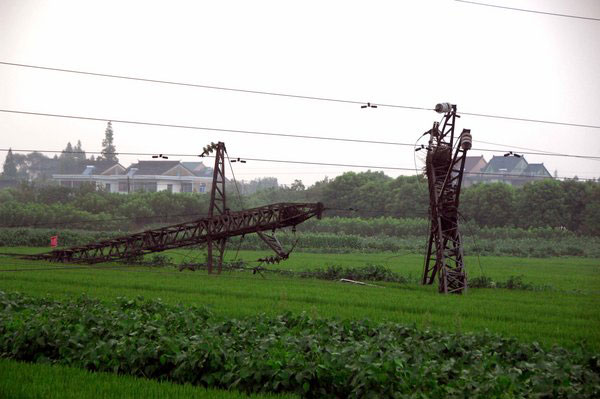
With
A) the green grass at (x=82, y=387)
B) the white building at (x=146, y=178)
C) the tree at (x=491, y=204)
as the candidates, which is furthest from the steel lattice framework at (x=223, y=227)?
the white building at (x=146, y=178)

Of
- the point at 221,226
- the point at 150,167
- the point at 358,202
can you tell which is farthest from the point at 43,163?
the point at 221,226

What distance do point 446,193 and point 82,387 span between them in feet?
80.9

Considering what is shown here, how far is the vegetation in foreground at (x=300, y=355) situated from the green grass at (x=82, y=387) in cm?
60

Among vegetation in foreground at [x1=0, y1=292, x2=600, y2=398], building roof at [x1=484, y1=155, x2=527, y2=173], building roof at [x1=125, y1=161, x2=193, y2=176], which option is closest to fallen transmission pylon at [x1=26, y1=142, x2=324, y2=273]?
vegetation in foreground at [x1=0, y1=292, x2=600, y2=398]

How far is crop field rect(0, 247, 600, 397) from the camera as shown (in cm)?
1173

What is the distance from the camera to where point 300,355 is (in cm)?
1252

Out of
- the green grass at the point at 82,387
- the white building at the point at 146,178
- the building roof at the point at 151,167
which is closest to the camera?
the green grass at the point at 82,387

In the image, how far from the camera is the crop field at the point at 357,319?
38.5 ft

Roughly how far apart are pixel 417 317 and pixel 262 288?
1049 centimetres

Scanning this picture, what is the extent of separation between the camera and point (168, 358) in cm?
1325

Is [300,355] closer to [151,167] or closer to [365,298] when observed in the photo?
[365,298]

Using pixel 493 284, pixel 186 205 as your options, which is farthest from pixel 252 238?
pixel 493 284

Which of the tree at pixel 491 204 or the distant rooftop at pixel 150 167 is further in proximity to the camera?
the distant rooftop at pixel 150 167

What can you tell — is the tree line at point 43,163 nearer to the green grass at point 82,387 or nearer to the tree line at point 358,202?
the tree line at point 358,202
